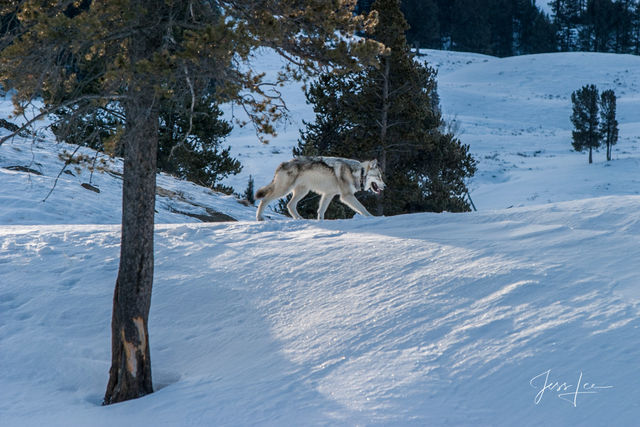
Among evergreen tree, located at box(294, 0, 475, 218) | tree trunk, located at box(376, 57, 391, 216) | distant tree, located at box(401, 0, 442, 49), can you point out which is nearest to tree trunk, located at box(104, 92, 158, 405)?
evergreen tree, located at box(294, 0, 475, 218)

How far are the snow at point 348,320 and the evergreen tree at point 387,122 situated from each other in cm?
904

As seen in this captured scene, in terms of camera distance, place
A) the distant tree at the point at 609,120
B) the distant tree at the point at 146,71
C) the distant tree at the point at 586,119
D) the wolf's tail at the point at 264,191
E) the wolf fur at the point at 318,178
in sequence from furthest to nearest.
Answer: the distant tree at the point at 586,119
the distant tree at the point at 609,120
the wolf's tail at the point at 264,191
the wolf fur at the point at 318,178
the distant tree at the point at 146,71

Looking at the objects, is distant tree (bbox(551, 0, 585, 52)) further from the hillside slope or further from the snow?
the hillside slope

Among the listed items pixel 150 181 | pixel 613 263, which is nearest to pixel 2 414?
pixel 150 181

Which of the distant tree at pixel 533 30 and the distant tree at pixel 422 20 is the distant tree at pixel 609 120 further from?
the distant tree at pixel 533 30

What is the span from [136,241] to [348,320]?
7.39 ft

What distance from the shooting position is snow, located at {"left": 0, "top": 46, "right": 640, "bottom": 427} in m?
4.46

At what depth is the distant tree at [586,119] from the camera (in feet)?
141

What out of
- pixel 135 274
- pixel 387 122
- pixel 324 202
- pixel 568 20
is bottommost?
pixel 135 274

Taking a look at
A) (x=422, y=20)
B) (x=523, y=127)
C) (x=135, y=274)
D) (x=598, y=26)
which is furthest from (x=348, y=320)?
(x=598, y=26)

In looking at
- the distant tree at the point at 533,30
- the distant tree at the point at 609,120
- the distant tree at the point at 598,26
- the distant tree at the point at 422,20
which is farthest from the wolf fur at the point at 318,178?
the distant tree at the point at 598,26

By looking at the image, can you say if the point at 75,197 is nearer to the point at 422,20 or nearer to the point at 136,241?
the point at 136,241
